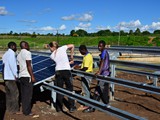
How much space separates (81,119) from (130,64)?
1961mm

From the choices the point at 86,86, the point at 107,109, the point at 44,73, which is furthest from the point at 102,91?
the point at 107,109

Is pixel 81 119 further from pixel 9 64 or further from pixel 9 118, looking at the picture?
pixel 9 64

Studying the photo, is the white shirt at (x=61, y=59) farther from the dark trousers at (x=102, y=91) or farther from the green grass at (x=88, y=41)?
the green grass at (x=88, y=41)

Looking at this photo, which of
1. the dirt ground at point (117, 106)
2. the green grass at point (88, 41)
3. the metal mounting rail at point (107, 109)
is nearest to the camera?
the metal mounting rail at point (107, 109)

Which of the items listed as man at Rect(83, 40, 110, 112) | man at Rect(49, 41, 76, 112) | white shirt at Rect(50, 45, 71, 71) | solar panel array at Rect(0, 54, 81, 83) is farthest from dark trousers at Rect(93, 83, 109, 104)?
solar panel array at Rect(0, 54, 81, 83)

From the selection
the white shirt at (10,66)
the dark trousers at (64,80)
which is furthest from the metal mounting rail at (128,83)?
the white shirt at (10,66)

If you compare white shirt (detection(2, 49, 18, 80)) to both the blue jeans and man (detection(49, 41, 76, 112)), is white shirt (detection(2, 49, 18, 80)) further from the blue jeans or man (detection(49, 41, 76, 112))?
the blue jeans

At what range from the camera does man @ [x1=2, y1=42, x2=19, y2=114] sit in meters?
8.15

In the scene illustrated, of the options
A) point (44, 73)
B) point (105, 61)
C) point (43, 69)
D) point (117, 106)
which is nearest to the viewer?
point (105, 61)

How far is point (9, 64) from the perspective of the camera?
816 cm

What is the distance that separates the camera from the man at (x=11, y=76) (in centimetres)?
815

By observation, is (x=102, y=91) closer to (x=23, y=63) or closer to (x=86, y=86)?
(x=86, y=86)

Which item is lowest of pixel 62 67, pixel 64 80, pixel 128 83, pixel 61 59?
pixel 64 80

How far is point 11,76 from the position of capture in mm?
8164
